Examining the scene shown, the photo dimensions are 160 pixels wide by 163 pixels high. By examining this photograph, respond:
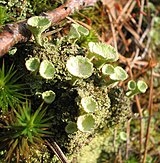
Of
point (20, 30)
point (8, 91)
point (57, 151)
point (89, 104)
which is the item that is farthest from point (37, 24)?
point (57, 151)

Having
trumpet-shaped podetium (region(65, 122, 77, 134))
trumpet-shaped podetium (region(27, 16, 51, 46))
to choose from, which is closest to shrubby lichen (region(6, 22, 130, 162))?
trumpet-shaped podetium (region(65, 122, 77, 134))

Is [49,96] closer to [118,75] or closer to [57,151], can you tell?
[57,151]

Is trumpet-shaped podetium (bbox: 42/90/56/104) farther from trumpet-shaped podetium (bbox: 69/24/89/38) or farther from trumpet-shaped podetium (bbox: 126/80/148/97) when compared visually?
trumpet-shaped podetium (bbox: 126/80/148/97)

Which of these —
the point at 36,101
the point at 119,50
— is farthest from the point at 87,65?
the point at 119,50

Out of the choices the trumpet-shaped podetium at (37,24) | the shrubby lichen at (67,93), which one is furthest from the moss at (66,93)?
the trumpet-shaped podetium at (37,24)

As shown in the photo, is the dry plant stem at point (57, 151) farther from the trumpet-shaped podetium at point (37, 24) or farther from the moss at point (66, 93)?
the trumpet-shaped podetium at point (37, 24)
